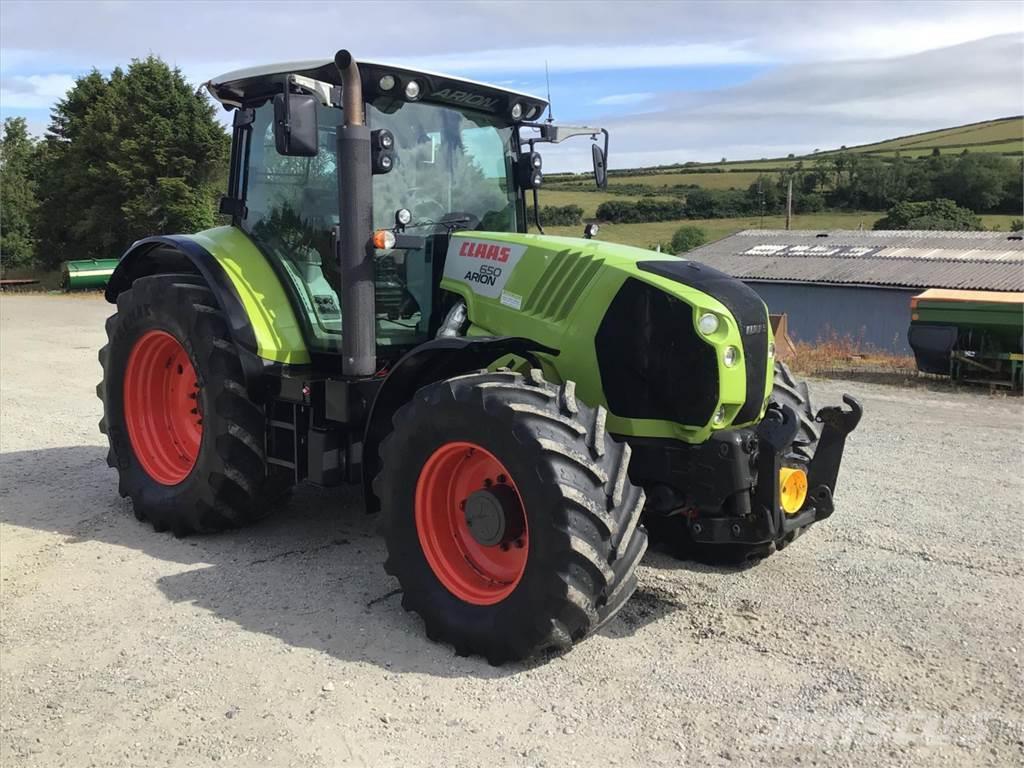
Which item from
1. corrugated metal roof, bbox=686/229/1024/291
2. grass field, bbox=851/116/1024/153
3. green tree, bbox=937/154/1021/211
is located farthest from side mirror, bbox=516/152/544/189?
grass field, bbox=851/116/1024/153

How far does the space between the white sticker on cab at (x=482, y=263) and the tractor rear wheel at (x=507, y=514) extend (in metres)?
0.83

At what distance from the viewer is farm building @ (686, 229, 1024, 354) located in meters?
30.6

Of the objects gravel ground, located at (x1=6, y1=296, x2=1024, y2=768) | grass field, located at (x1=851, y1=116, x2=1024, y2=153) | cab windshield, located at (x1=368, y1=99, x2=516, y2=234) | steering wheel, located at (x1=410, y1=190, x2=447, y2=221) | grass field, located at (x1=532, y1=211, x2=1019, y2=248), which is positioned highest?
grass field, located at (x1=851, y1=116, x2=1024, y2=153)

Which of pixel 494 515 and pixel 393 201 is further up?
pixel 393 201

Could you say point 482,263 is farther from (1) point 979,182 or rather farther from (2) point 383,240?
(1) point 979,182

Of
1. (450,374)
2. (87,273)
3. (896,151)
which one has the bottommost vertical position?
(450,374)

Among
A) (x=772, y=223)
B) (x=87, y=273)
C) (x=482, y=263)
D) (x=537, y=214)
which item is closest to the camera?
(x=482, y=263)

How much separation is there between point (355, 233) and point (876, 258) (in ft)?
112

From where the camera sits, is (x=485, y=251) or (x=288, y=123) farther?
(x=485, y=251)

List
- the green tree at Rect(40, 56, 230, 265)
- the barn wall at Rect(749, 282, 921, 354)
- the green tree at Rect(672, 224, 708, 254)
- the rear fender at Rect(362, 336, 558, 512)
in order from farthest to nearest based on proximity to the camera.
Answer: the green tree at Rect(672, 224, 708, 254) < the barn wall at Rect(749, 282, 921, 354) < the green tree at Rect(40, 56, 230, 265) < the rear fender at Rect(362, 336, 558, 512)

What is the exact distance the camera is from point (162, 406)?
604 centimetres

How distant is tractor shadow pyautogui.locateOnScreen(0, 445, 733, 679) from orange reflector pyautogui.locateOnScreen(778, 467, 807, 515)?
78cm

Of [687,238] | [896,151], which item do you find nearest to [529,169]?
[687,238]

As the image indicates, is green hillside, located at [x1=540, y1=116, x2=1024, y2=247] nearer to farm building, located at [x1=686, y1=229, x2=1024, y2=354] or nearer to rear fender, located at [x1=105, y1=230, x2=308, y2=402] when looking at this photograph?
farm building, located at [x1=686, y1=229, x2=1024, y2=354]
